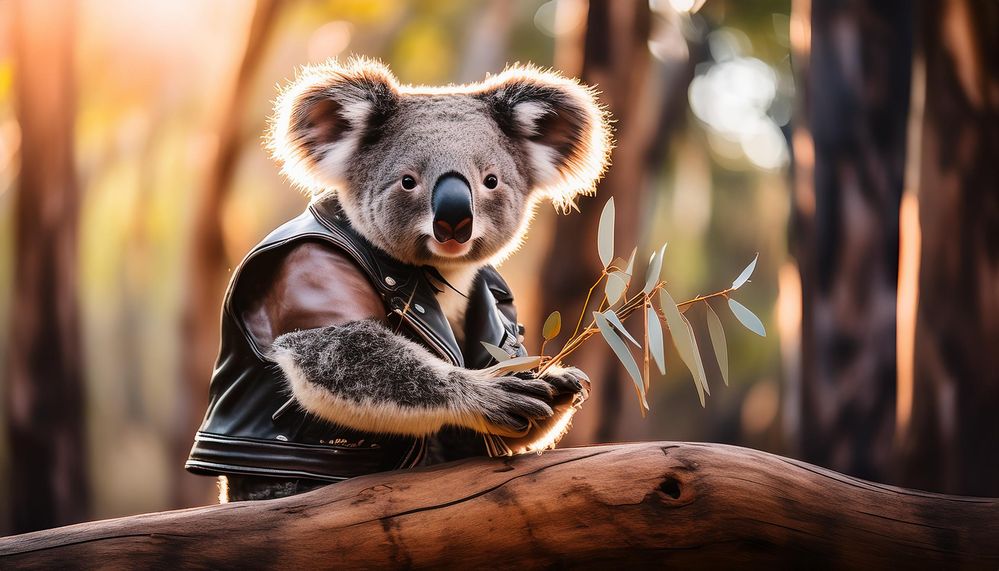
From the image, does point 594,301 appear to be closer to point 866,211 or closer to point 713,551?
point 866,211

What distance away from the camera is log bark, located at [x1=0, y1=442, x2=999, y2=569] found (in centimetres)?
173

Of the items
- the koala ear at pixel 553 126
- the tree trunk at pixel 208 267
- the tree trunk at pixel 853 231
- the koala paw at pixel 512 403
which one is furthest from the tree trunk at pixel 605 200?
the koala paw at pixel 512 403

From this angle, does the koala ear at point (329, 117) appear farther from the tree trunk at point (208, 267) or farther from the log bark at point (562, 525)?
the tree trunk at point (208, 267)

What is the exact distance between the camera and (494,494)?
1804 mm

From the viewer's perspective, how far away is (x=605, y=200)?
5.29m

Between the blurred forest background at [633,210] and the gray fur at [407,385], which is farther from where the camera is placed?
the blurred forest background at [633,210]

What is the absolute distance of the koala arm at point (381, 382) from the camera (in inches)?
68.1

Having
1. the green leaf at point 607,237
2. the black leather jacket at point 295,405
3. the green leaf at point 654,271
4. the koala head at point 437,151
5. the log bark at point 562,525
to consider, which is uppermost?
the koala head at point 437,151

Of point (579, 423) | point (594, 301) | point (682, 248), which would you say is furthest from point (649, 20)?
point (682, 248)

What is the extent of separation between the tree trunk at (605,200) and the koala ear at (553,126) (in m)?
2.68

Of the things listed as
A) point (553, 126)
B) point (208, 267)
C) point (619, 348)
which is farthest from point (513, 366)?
point (208, 267)

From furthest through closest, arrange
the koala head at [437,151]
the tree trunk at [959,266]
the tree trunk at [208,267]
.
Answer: the tree trunk at [208,267], the tree trunk at [959,266], the koala head at [437,151]

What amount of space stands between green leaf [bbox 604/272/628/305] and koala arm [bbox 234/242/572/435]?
0.20 m

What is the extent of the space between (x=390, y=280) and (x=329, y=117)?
439 millimetres
